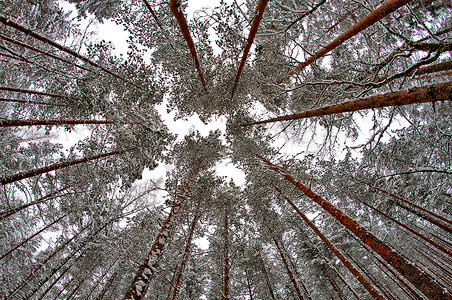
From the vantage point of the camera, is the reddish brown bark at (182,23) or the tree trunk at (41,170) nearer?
the reddish brown bark at (182,23)

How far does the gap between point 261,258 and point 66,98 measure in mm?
11497

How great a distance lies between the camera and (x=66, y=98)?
20.2 feet

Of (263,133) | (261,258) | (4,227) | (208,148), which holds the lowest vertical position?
(4,227)

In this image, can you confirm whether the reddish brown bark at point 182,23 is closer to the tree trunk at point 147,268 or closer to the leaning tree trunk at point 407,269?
the tree trunk at point 147,268

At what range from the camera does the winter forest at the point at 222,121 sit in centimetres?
393

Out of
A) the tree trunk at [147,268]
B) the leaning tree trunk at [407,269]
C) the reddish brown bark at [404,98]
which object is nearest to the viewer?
the reddish brown bark at [404,98]

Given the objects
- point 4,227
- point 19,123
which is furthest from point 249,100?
point 4,227

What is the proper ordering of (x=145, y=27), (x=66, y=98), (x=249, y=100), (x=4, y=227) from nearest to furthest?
(x=66, y=98) < (x=145, y=27) < (x=4, y=227) < (x=249, y=100)

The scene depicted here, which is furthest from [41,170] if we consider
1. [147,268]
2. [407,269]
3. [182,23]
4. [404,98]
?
[407,269]

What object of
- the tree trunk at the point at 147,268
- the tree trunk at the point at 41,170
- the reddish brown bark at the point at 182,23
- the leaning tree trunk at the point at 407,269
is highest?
the reddish brown bark at the point at 182,23

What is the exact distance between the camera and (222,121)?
31.6ft

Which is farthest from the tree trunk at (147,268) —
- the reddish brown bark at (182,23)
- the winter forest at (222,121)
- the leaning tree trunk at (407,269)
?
the reddish brown bark at (182,23)

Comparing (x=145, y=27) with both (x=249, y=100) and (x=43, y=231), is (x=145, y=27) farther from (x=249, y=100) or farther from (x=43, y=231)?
(x=43, y=231)

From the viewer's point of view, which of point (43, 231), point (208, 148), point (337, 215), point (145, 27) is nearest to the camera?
point (337, 215)
